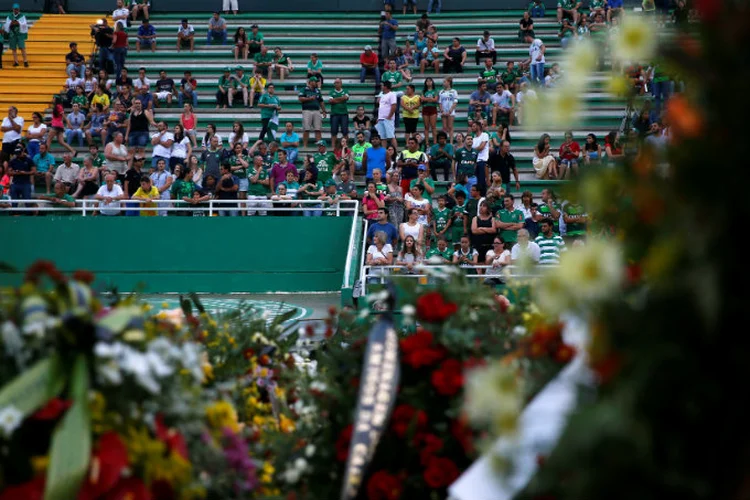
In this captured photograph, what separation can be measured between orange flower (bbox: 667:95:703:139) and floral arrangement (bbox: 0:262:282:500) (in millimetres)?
2308

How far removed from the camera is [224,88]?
30797 mm

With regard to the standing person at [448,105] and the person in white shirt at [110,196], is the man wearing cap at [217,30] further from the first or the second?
the person in white shirt at [110,196]

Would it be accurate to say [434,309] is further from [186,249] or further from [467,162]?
[186,249]

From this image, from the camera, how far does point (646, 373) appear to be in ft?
10.2

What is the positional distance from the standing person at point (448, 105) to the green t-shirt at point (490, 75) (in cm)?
190

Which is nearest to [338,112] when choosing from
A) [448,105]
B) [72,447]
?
[448,105]

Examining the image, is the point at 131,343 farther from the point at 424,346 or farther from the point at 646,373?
the point at 646,373

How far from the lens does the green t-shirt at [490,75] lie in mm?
29141

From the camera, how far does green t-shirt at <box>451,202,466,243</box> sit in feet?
73.3

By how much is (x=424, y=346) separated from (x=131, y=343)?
1949 millimetres

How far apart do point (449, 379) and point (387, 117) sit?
2138 cm

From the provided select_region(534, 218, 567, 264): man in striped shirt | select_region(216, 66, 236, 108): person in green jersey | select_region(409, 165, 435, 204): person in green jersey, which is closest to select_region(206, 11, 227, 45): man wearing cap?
select_region(216, 66, 236, 108): person in green jersey

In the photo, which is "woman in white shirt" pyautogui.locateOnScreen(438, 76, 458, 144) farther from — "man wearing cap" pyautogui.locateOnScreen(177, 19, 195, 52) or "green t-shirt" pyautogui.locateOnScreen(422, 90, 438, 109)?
"man wearing cap" pyautogui.locateOnScreen(177, 19, 195, 52)

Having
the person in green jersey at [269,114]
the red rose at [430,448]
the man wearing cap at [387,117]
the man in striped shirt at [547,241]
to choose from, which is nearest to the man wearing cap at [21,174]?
the person in green jersey at [269,114]
